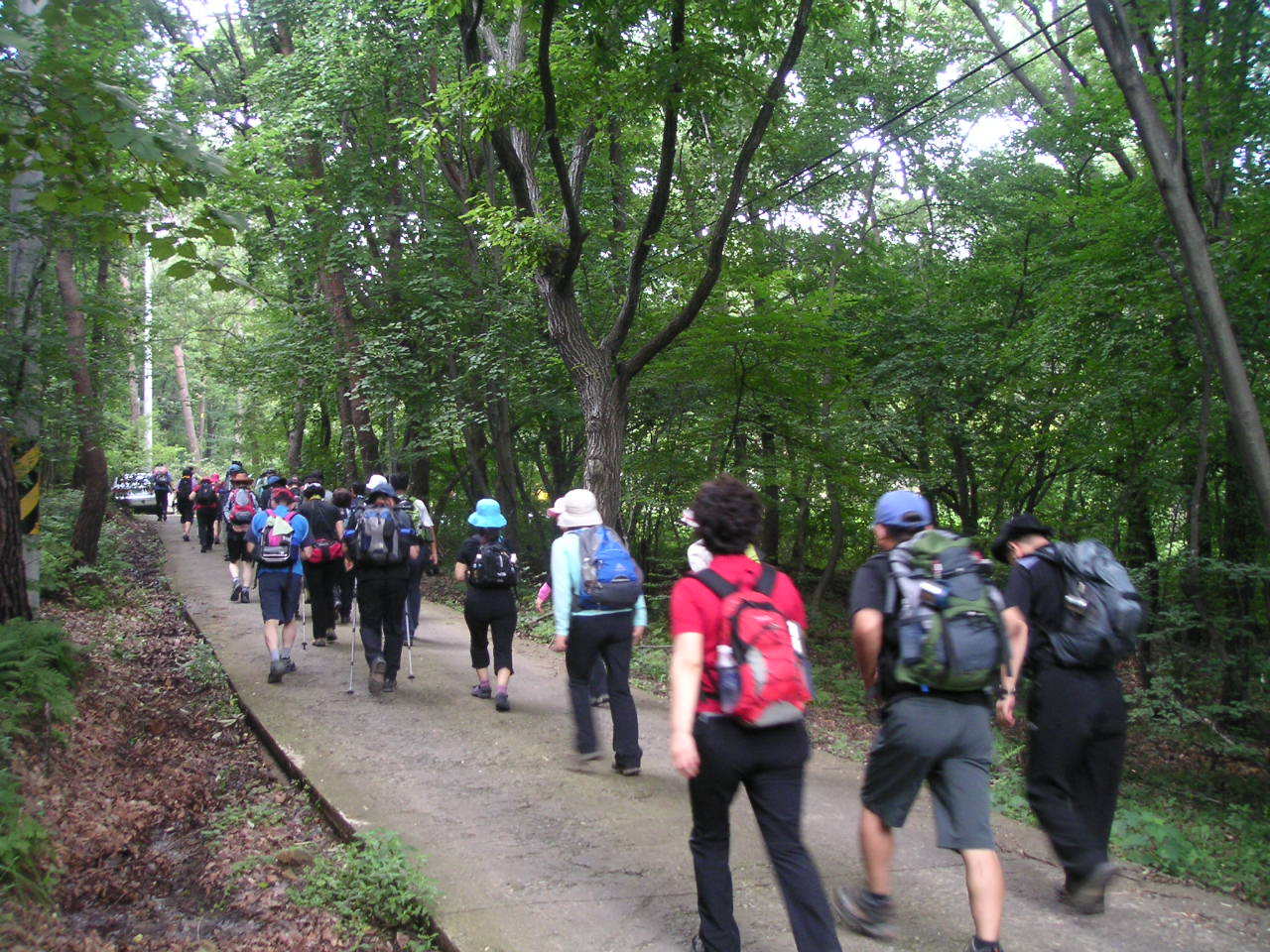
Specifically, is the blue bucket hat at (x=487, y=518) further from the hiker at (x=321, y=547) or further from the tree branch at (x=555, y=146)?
the tree branch at (x=555, y=146)

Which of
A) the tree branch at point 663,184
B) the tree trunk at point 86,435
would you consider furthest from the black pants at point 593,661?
the tree trunk at point 86,435

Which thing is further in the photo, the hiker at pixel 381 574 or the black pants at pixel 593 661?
the hiker at pixel 381 574

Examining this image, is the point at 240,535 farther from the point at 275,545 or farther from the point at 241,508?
the point at 275,545

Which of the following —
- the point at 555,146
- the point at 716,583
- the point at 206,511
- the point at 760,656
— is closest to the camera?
the point at 760,656

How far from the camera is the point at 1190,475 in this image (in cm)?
873

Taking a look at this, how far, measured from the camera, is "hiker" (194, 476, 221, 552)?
19359 mm

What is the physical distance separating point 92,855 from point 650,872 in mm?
2917

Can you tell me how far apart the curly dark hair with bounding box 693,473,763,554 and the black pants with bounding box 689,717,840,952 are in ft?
2.19

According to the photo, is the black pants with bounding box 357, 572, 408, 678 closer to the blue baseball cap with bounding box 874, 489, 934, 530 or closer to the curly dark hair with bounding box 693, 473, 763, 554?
the curly dark hair with bounding box 693, 473, 763, 554

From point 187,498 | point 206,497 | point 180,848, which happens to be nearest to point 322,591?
point 180,848

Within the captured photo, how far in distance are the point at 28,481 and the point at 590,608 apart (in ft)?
20.1

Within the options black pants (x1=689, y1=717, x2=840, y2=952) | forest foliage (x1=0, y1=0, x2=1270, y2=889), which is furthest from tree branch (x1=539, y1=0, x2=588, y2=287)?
black pants (x1=689, y1=717, x2=840, y2=952)

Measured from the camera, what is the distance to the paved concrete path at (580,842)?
153 inches

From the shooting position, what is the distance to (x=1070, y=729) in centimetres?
410
